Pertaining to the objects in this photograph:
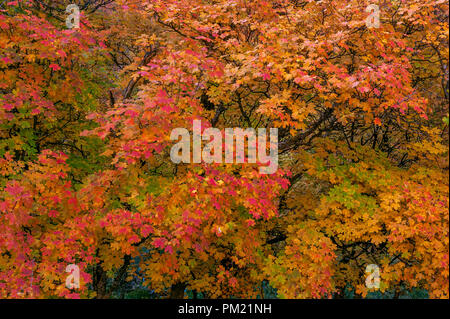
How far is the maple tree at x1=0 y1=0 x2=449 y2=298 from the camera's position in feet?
18.2

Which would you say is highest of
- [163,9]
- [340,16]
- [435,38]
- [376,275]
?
[163,9]

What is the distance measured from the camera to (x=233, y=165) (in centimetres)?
604

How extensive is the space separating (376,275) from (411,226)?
167cm

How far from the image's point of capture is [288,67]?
6137 mm

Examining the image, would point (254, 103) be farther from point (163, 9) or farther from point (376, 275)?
point (376, 275)

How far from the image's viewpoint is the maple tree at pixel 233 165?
18.2 ft

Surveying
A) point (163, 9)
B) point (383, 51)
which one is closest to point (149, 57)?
point (163, 9)

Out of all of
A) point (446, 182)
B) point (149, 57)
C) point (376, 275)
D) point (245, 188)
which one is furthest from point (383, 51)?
point (149, 57)

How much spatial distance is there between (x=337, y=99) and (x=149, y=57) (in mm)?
5032

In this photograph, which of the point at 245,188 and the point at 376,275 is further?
the point at 376,275

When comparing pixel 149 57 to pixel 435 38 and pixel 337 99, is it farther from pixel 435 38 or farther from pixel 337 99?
pixel 435 38

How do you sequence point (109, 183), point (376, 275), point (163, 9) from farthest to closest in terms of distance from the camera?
1. point (163, 9)
2. point (376, 275)
3. point (109, 183)
